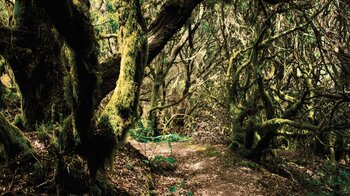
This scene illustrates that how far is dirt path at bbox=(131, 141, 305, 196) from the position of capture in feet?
28.7

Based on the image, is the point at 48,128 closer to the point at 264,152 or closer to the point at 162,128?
the point at 264,152

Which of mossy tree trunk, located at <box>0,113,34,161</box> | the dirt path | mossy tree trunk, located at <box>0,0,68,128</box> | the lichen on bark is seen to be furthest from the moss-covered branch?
mossy tree trunk, located at <box>0,113,34,161</box>

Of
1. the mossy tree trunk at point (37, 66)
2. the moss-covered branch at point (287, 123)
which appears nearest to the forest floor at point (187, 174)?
the mossy tree trunk at point (37, 66)

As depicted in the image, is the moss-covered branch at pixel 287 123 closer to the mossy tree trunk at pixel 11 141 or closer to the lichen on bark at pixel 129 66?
the lichen on bark at pixel 129 66

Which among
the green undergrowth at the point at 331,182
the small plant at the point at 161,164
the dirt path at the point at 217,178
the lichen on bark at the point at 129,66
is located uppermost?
the lichen on bark at the point at 129,66

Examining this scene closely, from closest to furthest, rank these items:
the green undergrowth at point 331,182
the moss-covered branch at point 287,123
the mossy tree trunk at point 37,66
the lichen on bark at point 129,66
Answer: the lichen on bark at point 129,66, the mossy tree trunk at point 37,66, the moss-covered branch at point 287,123, the green undergrowth at point 331,182

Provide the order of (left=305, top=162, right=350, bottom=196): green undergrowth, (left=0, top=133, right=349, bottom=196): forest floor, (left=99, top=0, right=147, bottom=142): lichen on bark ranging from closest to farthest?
(left=0, top=133, right=349, bottom=196): forest floor
(left=99, top=0, right=147, bottom=142): lichen on bark
(left=305, top=162, right=350, bottom=196): green undergrowth

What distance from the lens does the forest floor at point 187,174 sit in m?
4.41

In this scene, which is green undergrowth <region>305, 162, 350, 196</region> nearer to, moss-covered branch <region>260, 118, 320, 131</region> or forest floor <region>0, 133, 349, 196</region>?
forest floor <region>0, 133, 349, 196</region>

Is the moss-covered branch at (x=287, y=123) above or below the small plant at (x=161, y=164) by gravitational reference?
above

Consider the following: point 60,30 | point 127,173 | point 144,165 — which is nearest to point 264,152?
point 144,165

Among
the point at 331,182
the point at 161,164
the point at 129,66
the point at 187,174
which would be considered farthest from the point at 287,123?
the point at 129,66

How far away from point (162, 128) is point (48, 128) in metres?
12.9

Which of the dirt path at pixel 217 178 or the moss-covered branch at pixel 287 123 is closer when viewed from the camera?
the dirt path at pixel 217 178
